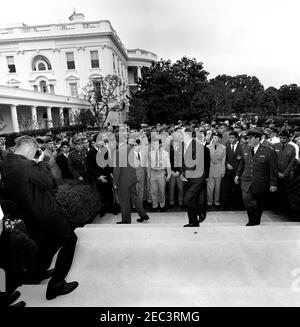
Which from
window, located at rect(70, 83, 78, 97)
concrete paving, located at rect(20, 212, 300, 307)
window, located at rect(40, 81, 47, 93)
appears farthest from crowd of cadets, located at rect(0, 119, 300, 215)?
window, located at rect(40, 81, 47, 93)

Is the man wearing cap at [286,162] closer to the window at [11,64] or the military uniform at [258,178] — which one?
the military uniform at [258,178]

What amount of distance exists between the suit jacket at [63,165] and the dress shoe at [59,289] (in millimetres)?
4325

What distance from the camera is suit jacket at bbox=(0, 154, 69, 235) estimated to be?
9.03 ft

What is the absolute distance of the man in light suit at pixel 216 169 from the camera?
6.93 m

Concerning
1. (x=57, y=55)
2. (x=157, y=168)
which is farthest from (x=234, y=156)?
(x=57, y=55)

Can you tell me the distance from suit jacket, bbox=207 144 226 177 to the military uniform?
4.39ft

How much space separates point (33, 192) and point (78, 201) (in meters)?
2.78

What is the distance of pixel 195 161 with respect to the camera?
546 centimetres

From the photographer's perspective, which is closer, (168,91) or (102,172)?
(102,172)

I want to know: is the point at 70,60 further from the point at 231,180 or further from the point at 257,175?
the point at 257,175

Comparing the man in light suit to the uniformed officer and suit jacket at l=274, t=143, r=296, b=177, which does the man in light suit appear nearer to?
suit jacket at l=274, t=143, r=296, b=177
